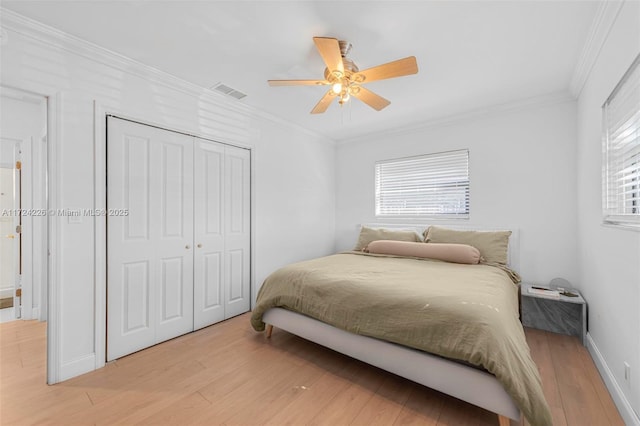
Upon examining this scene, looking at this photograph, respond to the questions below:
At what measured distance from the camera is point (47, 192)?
6.69 feet

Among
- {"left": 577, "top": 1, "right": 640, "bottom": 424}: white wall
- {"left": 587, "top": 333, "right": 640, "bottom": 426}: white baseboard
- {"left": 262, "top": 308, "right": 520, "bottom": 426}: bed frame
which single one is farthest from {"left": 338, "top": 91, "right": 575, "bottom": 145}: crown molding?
{"left": 262, "top": 308, "right": 520, "bottom": 426}: bed frame

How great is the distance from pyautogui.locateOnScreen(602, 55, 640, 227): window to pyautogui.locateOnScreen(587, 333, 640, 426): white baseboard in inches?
40.2

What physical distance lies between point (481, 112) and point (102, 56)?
3.97 m

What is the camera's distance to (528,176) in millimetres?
3266

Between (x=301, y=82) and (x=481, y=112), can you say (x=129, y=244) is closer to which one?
(x=301, y=82)

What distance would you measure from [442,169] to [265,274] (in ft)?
9.22

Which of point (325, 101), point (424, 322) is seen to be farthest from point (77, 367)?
point (325, 101)

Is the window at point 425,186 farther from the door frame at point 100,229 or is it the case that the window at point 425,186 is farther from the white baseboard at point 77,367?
the white baseboard at point 77,367

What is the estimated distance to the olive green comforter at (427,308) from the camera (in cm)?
146

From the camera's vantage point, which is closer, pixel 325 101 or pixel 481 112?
pixel 325 101

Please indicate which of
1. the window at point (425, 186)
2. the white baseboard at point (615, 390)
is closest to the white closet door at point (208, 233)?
the window at point (425, 186)

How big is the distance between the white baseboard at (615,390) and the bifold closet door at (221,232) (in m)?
3.22

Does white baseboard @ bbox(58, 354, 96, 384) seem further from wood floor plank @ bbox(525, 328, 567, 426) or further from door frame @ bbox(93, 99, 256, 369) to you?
wood floor plank @ bbox(525, 328, 567, 426)

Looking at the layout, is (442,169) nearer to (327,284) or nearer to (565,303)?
(565,303)
